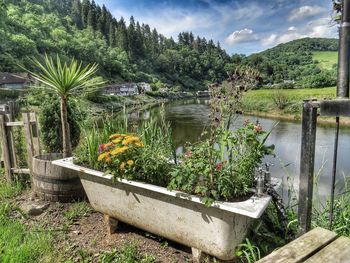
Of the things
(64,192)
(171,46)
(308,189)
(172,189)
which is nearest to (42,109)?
(64,192)

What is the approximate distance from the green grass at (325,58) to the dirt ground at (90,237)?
2602 inches

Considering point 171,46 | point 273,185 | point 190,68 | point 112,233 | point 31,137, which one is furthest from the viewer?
point 171,46

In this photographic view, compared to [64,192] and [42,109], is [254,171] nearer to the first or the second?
[64,192]

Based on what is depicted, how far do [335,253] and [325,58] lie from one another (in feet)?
258

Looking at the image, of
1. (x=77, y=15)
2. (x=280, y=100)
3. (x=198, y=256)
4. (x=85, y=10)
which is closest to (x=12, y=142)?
(x=198, y=256)

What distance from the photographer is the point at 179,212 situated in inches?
86.1

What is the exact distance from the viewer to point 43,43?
195ft

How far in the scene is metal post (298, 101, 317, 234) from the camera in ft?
5.52

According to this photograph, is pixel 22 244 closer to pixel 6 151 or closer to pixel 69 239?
pixel 69 239

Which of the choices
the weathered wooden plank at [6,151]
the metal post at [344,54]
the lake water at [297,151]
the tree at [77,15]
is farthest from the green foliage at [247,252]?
the tree at [77,15]

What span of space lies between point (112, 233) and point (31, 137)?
1817mm

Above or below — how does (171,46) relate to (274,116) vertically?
above

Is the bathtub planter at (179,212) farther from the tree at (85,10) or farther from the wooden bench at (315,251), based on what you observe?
the tree at (85,10)

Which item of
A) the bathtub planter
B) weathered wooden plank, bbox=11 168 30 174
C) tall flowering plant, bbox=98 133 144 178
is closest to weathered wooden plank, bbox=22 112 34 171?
weathered wooden plank, bbox=11 168 30 174
